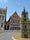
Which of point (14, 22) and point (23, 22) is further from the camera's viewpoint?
point (14, 22)

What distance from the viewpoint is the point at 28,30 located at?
830 cm

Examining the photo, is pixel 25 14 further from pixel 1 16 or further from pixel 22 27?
pixel 1 16

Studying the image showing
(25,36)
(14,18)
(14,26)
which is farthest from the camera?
(14,18)

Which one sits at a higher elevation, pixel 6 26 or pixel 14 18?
pixel 14 18

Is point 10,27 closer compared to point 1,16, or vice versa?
point 10,27

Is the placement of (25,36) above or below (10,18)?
below

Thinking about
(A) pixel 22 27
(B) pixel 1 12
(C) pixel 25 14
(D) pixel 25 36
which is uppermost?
(B) pixel 1 12

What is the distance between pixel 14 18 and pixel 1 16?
6.43ft

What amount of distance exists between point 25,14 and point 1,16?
852 cm

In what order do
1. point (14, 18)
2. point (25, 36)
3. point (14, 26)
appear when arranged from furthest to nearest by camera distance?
point (14, 18) → point (14, 26) → point (25, 36)

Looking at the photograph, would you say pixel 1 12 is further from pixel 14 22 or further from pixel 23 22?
pixel 23 22

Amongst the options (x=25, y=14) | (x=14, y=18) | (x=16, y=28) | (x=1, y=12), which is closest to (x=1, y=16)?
(x=1, y=12)

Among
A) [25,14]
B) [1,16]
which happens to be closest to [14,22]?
[1,16]

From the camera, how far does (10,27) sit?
605 inches
